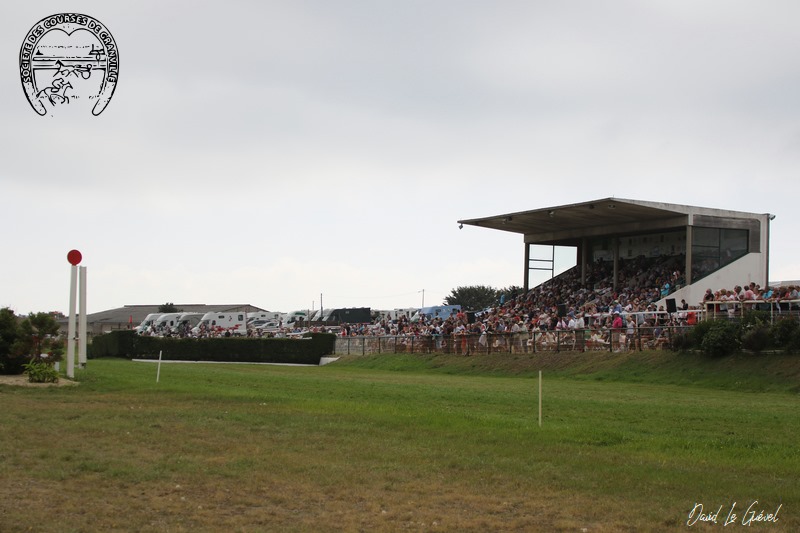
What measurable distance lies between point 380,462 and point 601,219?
3925 cm

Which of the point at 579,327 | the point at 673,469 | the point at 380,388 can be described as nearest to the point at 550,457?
the point at 673,469

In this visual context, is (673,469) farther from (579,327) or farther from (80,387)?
(579,327)

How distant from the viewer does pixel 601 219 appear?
48531 millimetres

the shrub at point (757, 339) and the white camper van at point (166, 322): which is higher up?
the shrub at point (757, 339)

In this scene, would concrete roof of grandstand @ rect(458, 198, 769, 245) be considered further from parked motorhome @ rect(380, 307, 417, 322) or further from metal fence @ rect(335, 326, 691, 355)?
parked motorhome @ rect(380, 307, 417, 322)

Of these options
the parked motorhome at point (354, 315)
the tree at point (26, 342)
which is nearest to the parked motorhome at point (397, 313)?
the parked motorhome at point (354, 315)

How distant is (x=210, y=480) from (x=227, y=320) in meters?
61.7

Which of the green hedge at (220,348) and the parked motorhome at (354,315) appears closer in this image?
the green hedge at (220,348)

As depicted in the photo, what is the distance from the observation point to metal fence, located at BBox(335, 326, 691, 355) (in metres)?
32.2

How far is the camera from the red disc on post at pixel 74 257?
2177 cm

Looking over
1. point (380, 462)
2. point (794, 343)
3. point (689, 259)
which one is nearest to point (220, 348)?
point (689, 259)

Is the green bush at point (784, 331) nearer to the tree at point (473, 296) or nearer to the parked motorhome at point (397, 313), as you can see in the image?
the parked motorhome at point (397, 313)

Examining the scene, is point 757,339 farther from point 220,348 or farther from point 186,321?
point 186,321

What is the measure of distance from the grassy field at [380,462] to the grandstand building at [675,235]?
25.1 meters
